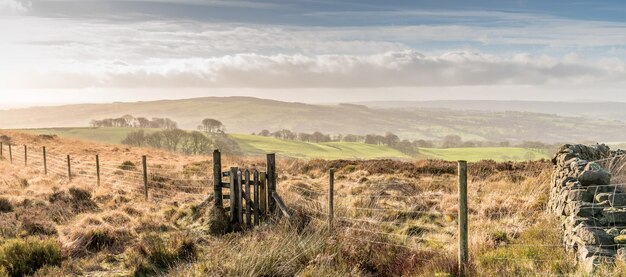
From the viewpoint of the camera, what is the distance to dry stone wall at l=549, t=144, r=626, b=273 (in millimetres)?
7009

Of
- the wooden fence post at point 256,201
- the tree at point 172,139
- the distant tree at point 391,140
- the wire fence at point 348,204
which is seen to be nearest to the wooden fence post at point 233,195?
the wooden fence post at point 256,201

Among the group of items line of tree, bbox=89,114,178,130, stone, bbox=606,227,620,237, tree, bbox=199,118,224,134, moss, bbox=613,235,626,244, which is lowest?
moss, bbox=613,235,626,244

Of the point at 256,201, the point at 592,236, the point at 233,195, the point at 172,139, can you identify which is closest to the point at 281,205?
the point at 256,201

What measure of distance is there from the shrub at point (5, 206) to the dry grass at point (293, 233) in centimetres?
3

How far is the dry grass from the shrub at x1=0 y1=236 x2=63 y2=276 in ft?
0.98

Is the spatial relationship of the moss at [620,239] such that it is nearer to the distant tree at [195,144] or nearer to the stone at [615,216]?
the stone at [615,216]

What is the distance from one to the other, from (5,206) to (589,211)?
48.3 feet

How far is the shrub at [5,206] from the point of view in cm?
1323

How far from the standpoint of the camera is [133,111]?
188 meters

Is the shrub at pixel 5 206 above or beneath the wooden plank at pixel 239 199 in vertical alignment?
beneath

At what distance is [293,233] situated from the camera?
833 cm

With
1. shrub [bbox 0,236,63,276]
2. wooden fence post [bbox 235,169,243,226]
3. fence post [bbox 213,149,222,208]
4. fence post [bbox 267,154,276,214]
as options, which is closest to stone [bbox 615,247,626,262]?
fence post [bbox 267,154,276,214]

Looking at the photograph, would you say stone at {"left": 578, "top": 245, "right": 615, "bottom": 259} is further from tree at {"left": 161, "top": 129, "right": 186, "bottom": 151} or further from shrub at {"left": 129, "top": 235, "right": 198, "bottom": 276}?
tree at {"left": 161, "top": 129, "right": 186, "bottom": 151}

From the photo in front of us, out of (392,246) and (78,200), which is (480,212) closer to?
(392,246)
